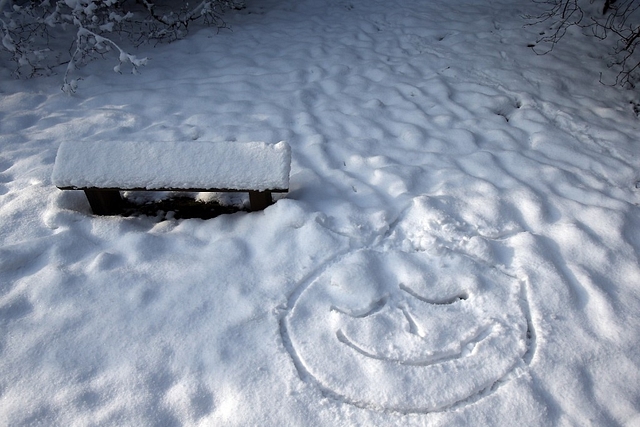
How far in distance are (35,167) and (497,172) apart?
9.75 feet

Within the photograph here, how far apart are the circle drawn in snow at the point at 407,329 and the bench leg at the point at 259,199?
1.86 ft

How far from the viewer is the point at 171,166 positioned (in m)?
2.38

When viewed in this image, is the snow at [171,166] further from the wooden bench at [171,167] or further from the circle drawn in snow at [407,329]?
the circle drawn in snow at [407,329]

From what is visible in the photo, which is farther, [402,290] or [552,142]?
[552,142]

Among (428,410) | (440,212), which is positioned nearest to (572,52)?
(440,212)

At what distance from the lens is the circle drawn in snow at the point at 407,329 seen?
181 centimetres

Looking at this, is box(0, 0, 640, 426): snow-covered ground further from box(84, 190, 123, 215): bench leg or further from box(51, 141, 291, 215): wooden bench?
box(51, 141, 291, 215): wooden bench

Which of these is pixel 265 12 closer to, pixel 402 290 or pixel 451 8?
pixel 451 8

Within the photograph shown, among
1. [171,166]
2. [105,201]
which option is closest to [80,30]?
[105,201]

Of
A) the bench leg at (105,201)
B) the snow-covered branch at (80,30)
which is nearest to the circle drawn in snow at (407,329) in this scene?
the bench leg at (105,201)

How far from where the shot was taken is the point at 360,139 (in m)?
3.23

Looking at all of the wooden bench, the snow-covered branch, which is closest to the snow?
the wooden bench

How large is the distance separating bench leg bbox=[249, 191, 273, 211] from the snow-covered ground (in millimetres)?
90

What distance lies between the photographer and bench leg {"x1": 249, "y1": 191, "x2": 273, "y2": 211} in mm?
2480
